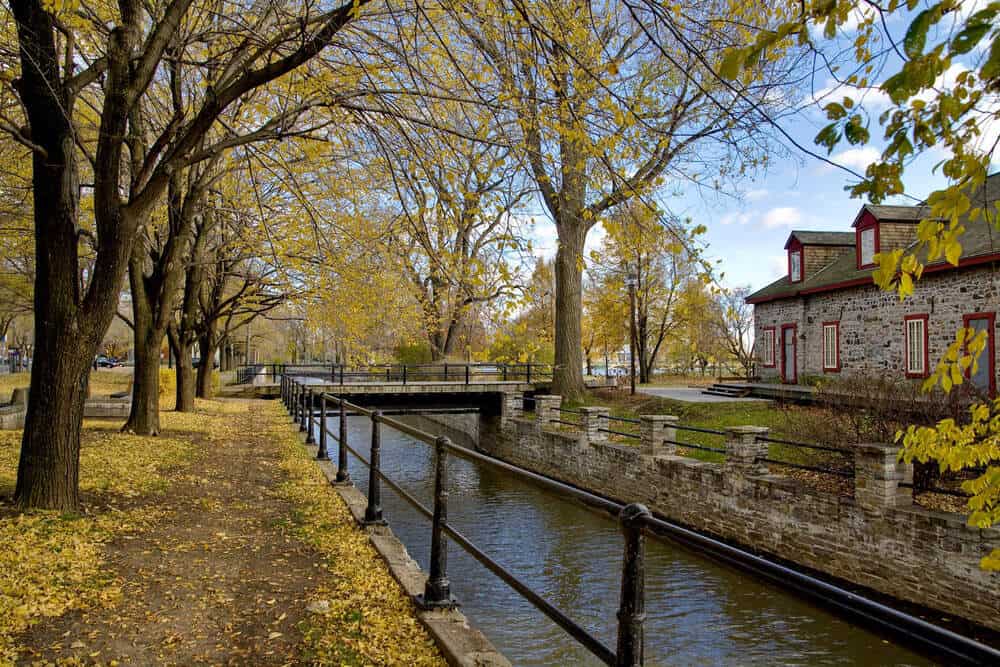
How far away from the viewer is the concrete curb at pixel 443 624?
3568 mm

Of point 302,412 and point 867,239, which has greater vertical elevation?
point 867,239

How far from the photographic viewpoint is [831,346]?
23812mm

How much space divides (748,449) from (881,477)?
271 cm

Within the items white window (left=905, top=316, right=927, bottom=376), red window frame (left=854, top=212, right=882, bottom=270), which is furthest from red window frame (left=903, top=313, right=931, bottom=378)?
red window frame (left=854, top=212, right=882, bottom=270)

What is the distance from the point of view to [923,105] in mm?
2734

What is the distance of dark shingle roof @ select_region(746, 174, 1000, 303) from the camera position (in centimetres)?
1781

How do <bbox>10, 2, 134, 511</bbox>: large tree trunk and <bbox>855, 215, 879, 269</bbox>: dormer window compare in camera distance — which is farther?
<bbox>855, 215, 879, 269</bbox>: dormer window

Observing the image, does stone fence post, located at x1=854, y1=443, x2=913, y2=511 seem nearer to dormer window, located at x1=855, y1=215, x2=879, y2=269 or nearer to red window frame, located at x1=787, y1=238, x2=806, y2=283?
dormer window, located at x1=855, y1=215, x2=879, y2=269

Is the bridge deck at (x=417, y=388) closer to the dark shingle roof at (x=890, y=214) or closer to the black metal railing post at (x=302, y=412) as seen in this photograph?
the black metal railing post at (x=302, y=412)

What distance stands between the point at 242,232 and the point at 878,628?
16685 millimetres

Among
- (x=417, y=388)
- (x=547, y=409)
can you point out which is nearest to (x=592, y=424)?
(x=547, y=409)

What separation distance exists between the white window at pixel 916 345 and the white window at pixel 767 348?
7.68 m

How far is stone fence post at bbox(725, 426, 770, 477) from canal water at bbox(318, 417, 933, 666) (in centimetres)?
197

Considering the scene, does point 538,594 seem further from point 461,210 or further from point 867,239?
point 867,239
